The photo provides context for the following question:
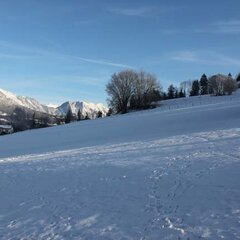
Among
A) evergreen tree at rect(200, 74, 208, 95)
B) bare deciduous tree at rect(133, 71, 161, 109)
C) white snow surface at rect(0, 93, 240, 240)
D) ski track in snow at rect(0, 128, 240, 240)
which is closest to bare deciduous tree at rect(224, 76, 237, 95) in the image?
bare deciduous tree at rect(133, 71, 161, 109)

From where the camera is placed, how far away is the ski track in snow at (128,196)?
13.3 meters

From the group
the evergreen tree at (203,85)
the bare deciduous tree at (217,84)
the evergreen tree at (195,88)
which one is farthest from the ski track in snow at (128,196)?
the evergreen tree at (195,88)

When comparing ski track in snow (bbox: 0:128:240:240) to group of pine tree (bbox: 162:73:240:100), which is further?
group of pine tree (bbox: 162:73:240:100)

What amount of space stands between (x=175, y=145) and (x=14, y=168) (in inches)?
414

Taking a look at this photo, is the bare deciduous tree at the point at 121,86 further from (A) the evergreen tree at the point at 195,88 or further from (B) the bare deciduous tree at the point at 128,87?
(A) the evergreen tree at the point at 195,88

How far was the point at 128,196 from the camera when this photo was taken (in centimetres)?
1667

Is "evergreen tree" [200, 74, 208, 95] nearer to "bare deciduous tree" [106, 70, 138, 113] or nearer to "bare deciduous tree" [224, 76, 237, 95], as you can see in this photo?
"bare deciduous tree" [224, 76, 237, 95]

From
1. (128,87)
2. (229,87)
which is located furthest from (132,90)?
(229,87)

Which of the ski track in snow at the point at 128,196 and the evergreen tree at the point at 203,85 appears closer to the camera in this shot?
the ski track in snow at the point at 128,196

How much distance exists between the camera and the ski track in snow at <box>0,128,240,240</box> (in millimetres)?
13273

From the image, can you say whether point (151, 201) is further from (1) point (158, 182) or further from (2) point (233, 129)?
(2) point (233, 129)

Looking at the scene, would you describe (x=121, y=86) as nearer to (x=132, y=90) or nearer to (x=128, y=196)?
(x=132, y=90)

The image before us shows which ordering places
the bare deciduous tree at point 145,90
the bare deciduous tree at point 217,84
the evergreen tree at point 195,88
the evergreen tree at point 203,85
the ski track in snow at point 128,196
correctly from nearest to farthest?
the ski track in snow at point 128,196 → the bare deciduous tree at point 145,90 → the bare deciduous tree at point 217,84 → the evergreen tree at point 203,85 → the evergreen tree at point 195,88

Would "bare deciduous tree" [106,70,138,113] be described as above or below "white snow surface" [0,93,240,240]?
above
